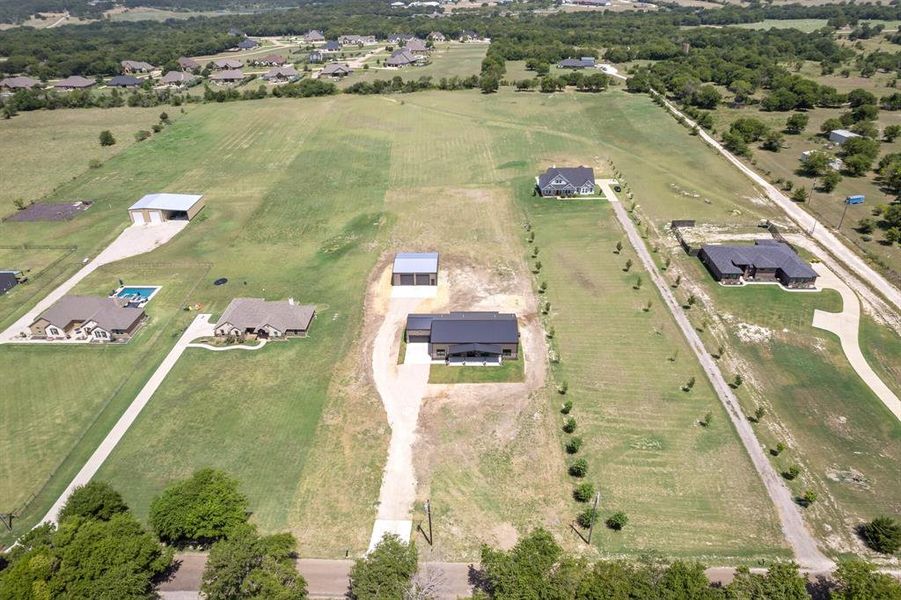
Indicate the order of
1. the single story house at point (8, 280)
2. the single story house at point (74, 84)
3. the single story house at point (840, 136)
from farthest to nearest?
1. the single story house at point (74, 84)
2. the single story house at point (840, 136)
3. the single story house at point (8, 280)

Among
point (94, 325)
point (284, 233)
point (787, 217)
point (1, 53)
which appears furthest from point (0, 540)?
point (1, 53)

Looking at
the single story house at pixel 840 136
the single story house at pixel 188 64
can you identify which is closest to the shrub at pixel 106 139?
the single story house at pixel 188 64

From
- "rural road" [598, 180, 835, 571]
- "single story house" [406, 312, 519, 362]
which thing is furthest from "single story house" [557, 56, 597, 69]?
"single story house" [406, 312, 519, 362]

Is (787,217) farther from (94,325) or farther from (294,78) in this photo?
(294,78)

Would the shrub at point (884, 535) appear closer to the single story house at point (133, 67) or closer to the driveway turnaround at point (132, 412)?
the driveway turnaround at point (132, 412)

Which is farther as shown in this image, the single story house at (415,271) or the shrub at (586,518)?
the single story house at (415,271)

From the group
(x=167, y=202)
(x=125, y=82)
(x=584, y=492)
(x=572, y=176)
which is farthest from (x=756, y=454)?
(x=125, y=82)
